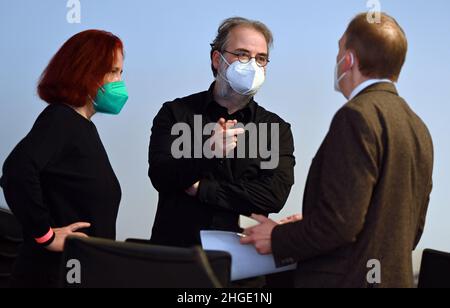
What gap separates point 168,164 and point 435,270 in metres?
0.93

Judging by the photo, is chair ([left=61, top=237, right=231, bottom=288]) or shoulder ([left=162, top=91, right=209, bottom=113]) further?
shoulder ([left=162, top=91, right=209, bottom=113])

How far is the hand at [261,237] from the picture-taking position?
1.68 meters

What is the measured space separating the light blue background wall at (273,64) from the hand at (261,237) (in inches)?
59.2

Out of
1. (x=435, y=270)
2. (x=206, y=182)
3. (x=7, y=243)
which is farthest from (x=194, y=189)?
(x=7, y=243)

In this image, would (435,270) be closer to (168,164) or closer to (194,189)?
(194,189)

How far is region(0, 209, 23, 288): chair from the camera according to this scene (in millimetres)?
3104

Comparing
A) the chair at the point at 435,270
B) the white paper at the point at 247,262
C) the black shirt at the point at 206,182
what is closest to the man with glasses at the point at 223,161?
the black shirt at the point at 206,182

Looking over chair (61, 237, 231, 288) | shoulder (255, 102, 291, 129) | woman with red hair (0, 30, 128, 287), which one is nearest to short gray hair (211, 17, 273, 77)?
shoulder (255, 102, 291, 129)

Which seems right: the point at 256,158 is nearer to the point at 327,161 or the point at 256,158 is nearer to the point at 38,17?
the point at 327,161

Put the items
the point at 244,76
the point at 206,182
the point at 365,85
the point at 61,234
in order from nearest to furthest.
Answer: the point at 365,85 < the point at 61,234 < the point at 206,182 < the point at 244,76

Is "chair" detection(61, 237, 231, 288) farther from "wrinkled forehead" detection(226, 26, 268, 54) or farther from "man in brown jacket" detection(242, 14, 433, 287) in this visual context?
"wrinkled forehead" detection(226, 26, 268, 54)

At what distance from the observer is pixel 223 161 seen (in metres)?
2.13

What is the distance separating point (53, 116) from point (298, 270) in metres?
0.88

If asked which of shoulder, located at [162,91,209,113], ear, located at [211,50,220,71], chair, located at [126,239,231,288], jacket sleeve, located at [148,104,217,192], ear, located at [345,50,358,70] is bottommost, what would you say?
chair, located at [126,239,231,288]
